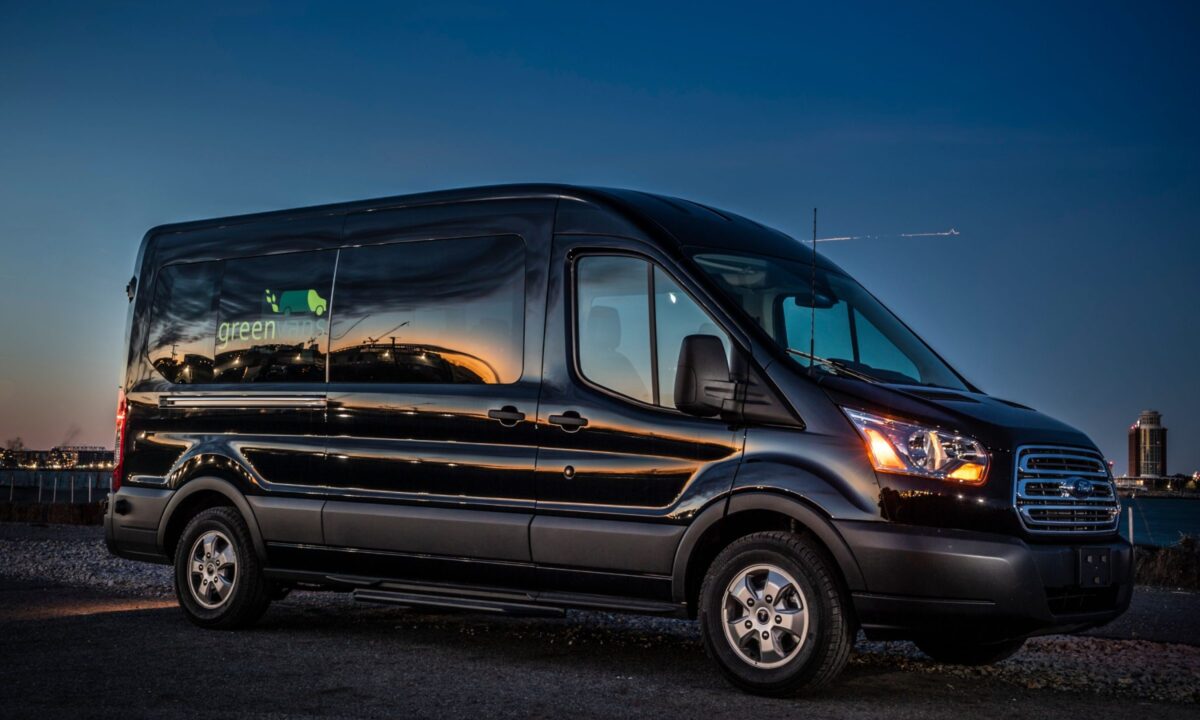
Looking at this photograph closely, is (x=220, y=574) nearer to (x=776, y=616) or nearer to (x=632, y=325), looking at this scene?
(x=632, y=325)

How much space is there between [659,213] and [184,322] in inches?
166

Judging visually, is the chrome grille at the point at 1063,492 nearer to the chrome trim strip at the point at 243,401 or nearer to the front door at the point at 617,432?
the front door at the point at 617,432

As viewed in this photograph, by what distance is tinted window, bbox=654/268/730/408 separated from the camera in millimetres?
7102

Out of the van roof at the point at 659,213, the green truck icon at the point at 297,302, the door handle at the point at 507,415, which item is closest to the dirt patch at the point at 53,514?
the green truck icon at the point at 297,302

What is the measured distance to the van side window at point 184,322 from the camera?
9680 millimetres

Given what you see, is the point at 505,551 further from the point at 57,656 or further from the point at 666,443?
the point at 57,656

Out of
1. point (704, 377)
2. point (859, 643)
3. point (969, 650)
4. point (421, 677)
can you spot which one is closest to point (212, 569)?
point (421, 677)

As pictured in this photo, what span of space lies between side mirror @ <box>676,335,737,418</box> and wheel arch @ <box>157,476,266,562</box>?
3711 millimetres

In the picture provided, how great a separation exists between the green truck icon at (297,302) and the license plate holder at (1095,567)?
519cm

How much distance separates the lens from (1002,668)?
25.9 feet

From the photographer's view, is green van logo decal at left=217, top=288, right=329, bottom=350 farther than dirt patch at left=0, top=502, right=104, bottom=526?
No

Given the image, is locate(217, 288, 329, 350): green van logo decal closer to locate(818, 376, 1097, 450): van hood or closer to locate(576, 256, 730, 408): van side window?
locate(576, 256, 730, 408): van side window

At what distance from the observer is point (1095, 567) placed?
658cm

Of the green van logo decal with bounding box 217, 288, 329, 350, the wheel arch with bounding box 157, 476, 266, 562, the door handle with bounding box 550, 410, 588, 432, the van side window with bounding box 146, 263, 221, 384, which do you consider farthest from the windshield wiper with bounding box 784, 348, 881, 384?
the van side window with bounding box 146, 263, 221, 384
